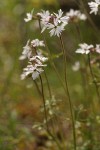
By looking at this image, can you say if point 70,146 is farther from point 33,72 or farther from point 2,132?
point 33,72

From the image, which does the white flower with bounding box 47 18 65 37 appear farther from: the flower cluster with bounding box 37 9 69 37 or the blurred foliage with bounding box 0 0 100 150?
the blurred foliage with bounding box 0 0 100 150

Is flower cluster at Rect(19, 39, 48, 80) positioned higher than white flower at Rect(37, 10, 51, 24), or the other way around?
white flower at Rect(37, 10, 51, 24)

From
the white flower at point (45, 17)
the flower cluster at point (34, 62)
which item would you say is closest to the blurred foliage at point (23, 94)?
the flower cluster at point (34, 62)

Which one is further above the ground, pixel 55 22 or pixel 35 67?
pixel 55 22

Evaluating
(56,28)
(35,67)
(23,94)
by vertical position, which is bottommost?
(35,67)

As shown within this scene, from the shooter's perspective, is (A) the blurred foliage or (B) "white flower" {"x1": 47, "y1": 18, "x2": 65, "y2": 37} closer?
(B) "white flower" {"x1": 47, "y1": 18, "x2": 65, "y2": 37}

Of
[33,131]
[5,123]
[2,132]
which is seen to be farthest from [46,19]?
[33,131]

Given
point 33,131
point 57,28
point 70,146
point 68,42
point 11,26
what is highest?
point 11,26

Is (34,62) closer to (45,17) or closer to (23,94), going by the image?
(45,17)

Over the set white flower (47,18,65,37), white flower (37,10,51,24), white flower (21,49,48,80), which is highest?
white flower (37,10,51,24)

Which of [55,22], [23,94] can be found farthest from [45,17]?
[23,94]

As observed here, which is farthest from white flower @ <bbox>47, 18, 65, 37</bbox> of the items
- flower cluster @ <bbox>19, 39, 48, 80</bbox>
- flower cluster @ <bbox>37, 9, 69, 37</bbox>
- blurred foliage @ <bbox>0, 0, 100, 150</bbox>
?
blurred foliage @ <bbox>0, 0, 100, 150</bbox>
